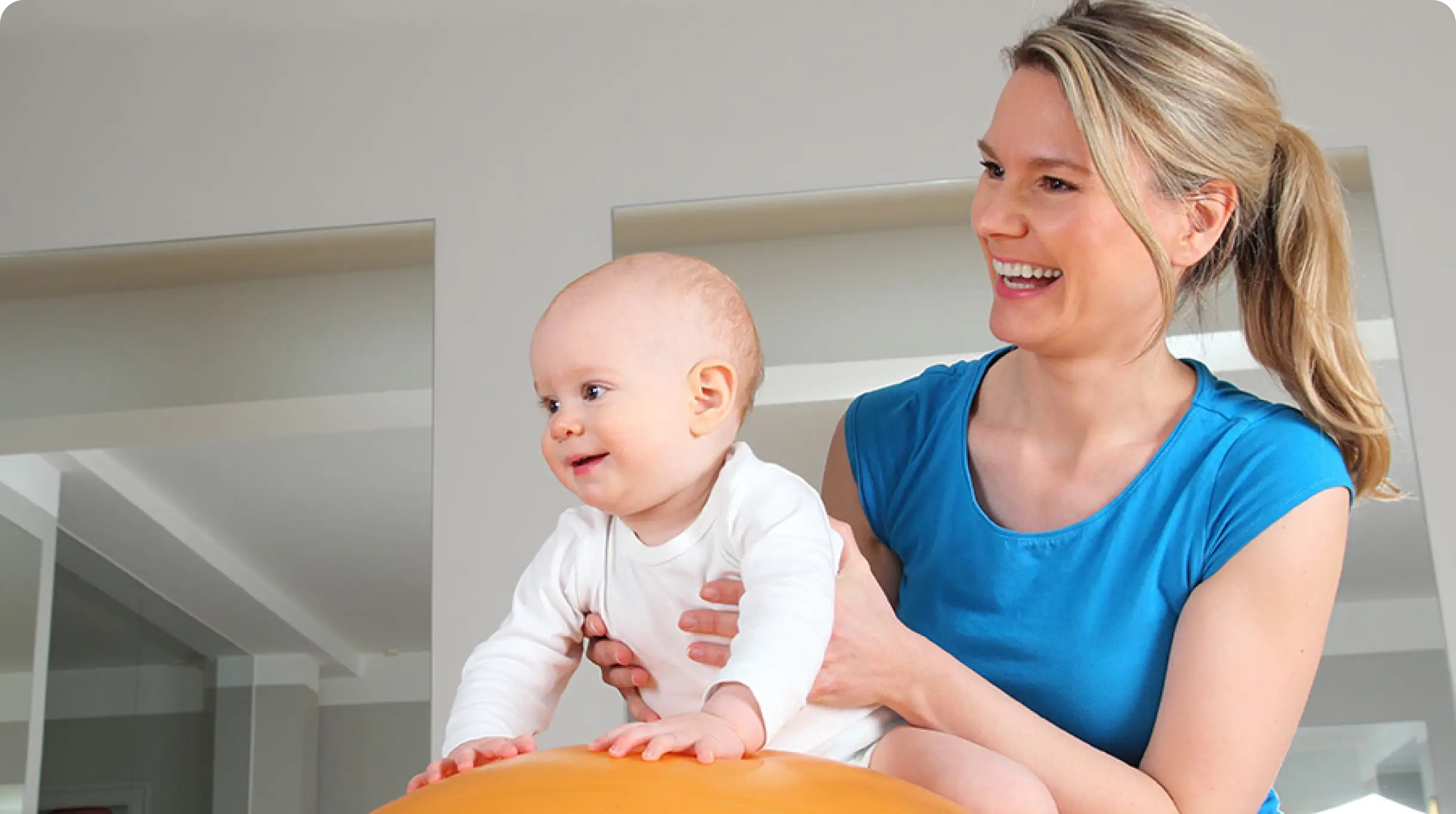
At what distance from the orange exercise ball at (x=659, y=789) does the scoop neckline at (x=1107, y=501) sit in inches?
20.5

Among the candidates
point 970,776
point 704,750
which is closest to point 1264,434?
point 970,776

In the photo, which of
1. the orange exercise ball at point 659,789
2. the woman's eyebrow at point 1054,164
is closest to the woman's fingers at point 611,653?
the orange exercise ball at point 659,789

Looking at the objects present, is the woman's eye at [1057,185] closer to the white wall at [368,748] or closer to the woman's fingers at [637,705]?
the woman's fingers at [637,705]

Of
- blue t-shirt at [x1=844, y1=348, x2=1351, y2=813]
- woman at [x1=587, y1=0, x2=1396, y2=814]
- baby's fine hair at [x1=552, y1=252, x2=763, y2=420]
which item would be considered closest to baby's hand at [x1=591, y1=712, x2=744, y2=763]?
woman at [x1=587, y1=0, x2=1396, y2=814]

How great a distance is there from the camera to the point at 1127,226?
1407 millimetres

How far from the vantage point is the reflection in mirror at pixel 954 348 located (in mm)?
2805

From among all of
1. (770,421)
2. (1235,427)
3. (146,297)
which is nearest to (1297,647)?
(1235,427)

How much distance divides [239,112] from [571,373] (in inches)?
100

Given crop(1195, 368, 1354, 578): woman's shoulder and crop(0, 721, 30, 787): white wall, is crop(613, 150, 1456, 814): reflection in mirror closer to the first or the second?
crop(1195, 368, 1354, 578): woman's shoulder

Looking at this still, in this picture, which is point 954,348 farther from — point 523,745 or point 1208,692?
point 523,745

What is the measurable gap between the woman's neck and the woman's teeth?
0.10m

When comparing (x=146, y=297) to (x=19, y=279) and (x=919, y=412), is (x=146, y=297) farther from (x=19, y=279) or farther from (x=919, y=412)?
(x=919, y=412)

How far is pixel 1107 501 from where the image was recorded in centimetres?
148

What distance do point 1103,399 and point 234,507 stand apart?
2.20m
